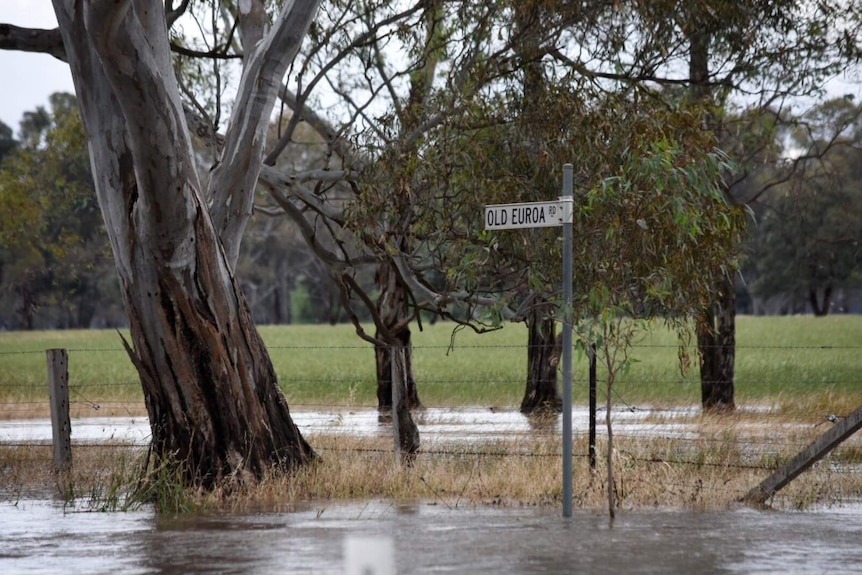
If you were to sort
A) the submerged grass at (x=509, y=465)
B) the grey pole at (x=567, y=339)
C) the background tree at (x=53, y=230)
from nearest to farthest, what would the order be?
the grey pole at (x=567, y=339) < the submerged grass at (x=509, y=465) < the background tree at (x=53, y=230)

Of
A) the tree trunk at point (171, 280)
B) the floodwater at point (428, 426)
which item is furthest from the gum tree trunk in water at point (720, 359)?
the tree trunk at point (171, 280)

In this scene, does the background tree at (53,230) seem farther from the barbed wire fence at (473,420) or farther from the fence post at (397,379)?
the fence post at (397,379)

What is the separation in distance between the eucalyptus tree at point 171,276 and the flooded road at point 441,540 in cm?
128

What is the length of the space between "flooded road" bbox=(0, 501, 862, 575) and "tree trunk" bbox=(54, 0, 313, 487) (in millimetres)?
1259

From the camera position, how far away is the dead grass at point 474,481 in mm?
10023

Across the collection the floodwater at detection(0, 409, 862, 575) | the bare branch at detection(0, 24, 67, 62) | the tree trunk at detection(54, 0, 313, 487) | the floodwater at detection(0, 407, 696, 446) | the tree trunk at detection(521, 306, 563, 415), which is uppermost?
the bare branch at detection(0, 24, 67, 62)

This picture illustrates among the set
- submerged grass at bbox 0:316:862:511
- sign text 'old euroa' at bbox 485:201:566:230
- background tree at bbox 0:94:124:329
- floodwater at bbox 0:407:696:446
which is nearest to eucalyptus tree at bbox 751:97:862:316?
submerged grass at bbox 0:316:862:511

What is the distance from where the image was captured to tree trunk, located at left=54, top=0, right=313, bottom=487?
10.3 metres

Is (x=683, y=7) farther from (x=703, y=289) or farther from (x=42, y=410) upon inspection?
(x=42, y=410)

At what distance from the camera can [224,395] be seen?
10.9m

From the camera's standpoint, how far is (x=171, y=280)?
10.6 metres

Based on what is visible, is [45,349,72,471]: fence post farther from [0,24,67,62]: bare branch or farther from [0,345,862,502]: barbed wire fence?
[0,24,67,62]: bare branch

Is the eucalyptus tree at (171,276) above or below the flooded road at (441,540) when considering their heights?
above

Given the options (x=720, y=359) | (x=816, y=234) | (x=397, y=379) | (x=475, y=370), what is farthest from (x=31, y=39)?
(x=816, y=234)
